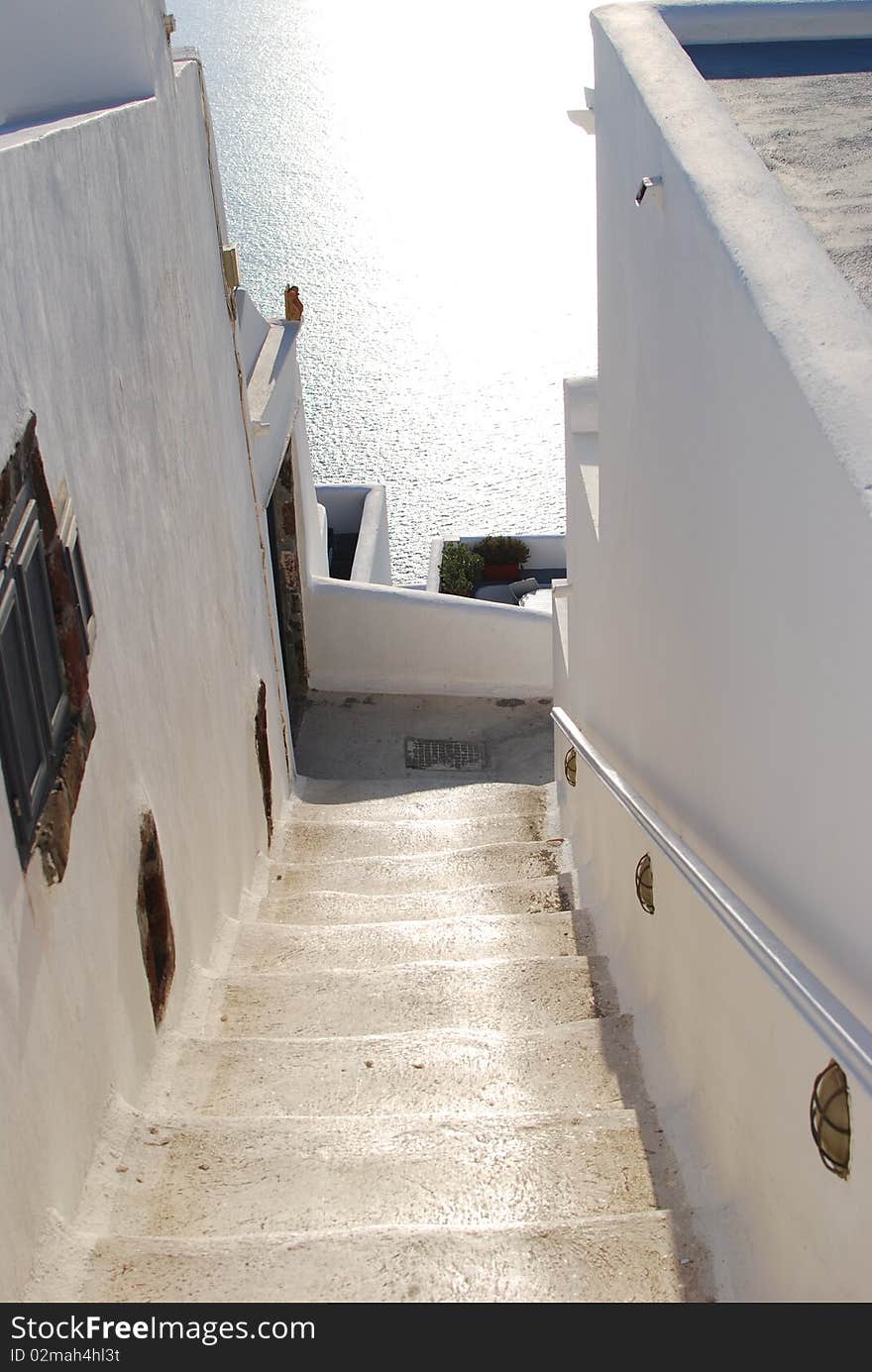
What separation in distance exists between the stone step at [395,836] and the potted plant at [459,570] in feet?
21.9

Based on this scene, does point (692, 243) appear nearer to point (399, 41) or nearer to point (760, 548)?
point (760, 548)

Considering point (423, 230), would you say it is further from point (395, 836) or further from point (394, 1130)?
point (394, 1130)

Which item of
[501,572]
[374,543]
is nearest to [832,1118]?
[374,543]

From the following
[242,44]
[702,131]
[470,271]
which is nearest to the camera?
[702,131]

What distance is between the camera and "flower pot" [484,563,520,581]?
1541 cm

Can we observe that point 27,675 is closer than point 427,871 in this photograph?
Yes

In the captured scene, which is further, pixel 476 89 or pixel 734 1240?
pixel 476 89

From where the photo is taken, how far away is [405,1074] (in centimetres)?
452

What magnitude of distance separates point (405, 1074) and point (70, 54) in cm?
393

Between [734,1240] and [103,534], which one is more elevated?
[103,534]

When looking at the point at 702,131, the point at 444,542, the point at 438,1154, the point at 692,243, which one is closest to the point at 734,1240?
the point at 438,1154

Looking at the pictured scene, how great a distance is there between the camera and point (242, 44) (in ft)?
137

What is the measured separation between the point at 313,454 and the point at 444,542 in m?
4.70

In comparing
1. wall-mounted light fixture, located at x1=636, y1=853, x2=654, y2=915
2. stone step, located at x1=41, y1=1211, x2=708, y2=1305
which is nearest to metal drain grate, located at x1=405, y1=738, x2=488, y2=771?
wall-mounted light fixture, located at x1=636, y1=853, x2=654, y2=915
